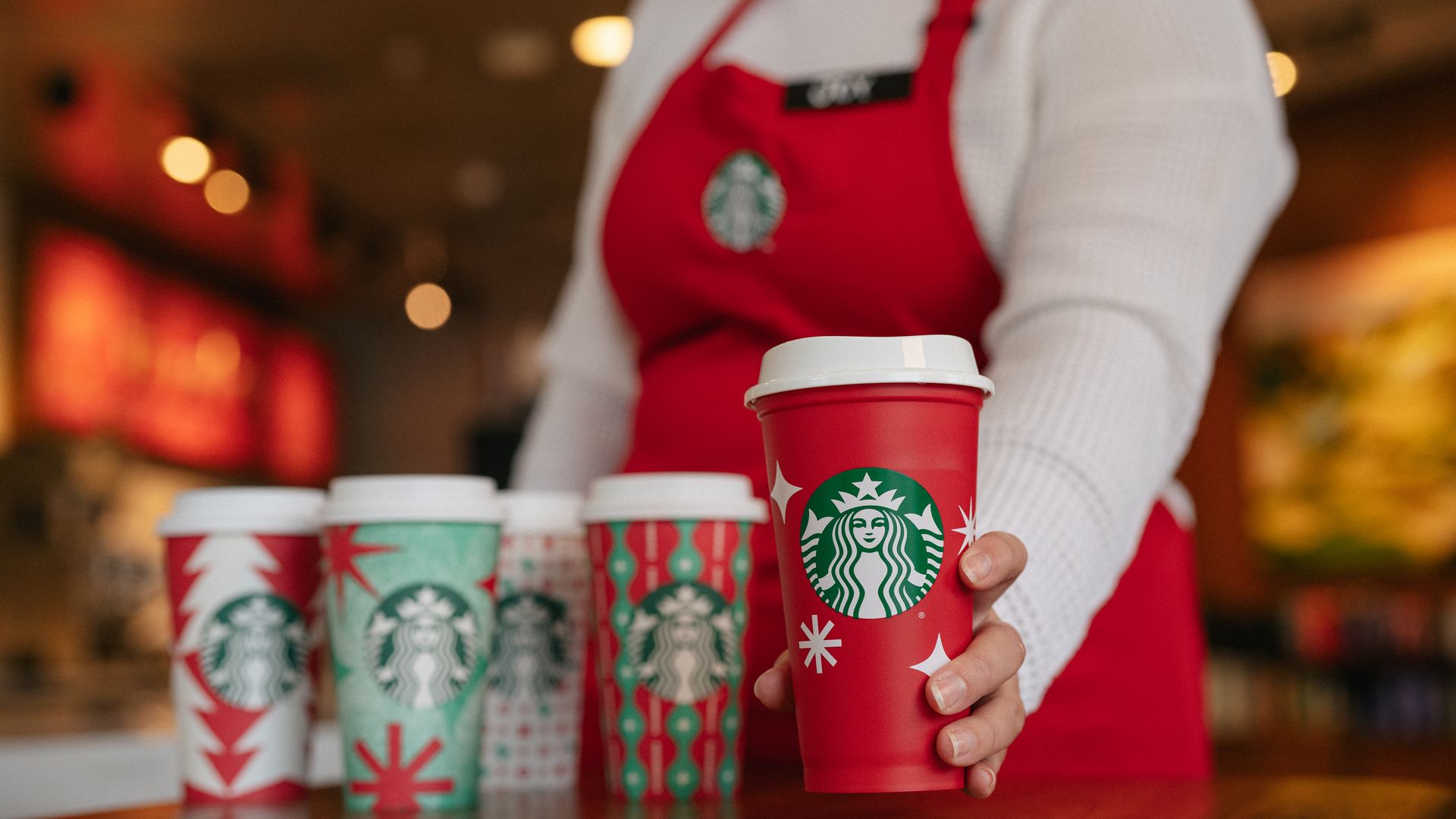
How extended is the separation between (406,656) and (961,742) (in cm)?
32

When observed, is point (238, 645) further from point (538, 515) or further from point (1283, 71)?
point (1283, 71)

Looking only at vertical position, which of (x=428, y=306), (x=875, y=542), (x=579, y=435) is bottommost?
(x=875, y=542)

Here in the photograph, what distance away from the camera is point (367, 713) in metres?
0.69

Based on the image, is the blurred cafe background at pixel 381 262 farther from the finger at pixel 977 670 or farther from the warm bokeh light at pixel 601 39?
the finger at pixel 977 670

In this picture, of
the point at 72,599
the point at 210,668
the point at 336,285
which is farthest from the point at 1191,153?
the point at 336,285

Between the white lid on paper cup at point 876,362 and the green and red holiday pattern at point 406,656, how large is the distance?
0.25m

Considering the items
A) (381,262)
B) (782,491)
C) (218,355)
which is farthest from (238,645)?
(381,262)

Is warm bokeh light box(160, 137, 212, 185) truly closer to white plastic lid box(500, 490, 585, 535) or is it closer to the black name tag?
the black name tag

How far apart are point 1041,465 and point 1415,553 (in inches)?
159

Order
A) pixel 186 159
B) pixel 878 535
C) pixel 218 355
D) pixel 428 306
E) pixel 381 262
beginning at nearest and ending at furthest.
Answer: pixel 878 535, pixel 186 159, pixel 218 355, pixel 381 262, pixel 428 306

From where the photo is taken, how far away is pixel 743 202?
101cm

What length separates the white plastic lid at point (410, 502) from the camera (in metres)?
0.69

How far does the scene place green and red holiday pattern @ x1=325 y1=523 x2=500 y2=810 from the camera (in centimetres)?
69

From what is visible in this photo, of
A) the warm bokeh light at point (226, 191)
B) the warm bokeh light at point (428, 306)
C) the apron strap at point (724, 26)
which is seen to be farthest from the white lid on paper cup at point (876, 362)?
the warm bokeh light at point (428, 306)
